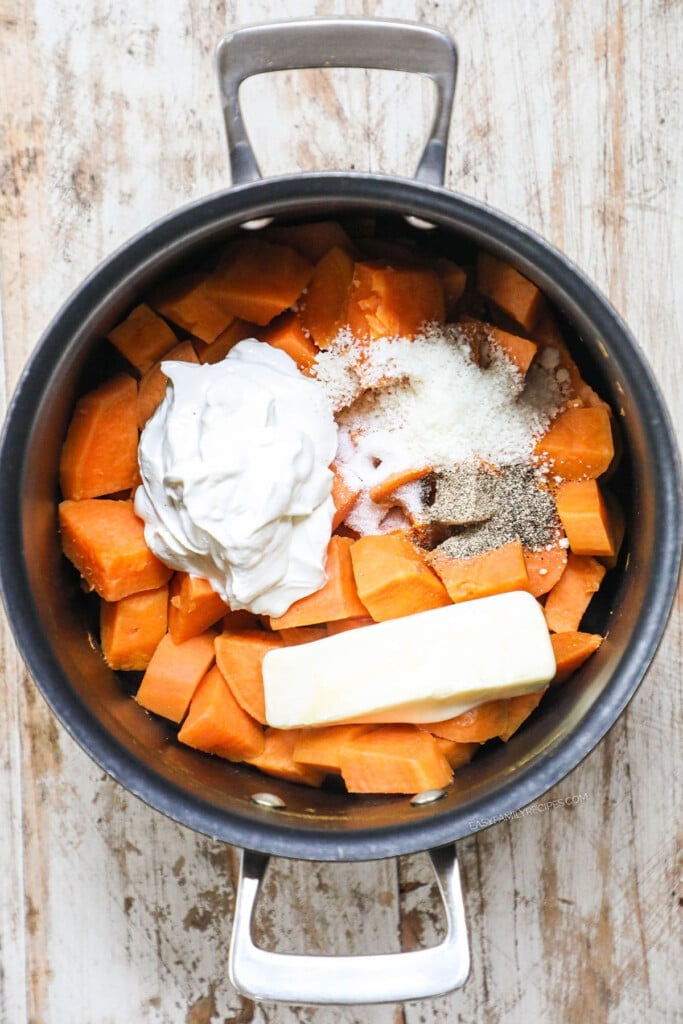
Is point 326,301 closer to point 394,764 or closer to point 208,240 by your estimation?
point 208,240

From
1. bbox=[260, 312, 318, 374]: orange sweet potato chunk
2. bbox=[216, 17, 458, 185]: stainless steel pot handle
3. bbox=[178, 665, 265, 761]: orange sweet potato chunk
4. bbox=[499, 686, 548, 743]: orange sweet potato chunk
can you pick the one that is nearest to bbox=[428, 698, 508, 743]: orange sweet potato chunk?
bbox=[499, 686, 548, 743]: orange sweet potato chunk

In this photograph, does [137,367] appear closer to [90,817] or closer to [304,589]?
[304,589]

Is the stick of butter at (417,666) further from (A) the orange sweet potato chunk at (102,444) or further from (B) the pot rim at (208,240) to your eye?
(A) the orange sweet potato chunk at (102,444)

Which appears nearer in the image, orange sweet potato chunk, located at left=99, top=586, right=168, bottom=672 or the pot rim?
the pot rim

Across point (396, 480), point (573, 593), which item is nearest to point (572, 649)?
point (573, 593)

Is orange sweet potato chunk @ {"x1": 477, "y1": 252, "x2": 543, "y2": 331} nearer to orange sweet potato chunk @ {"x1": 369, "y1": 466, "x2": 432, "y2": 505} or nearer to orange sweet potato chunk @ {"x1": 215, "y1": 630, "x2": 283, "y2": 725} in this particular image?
orange sweet potato chunk @ {"x1": 369, "y1": 466, "x2": 432, "y2": 505}

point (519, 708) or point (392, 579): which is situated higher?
point (392, 579)

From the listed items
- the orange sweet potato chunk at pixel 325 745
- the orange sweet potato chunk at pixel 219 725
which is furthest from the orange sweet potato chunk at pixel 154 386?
the orange sweet potato chunk at pixel 325 745
